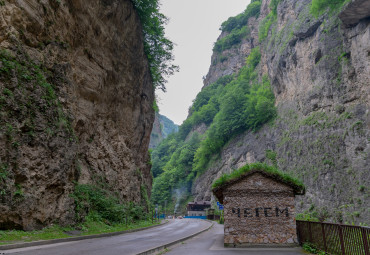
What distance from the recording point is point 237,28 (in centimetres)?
8762

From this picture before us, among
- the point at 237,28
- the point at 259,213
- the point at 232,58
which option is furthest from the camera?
the point at 237,28

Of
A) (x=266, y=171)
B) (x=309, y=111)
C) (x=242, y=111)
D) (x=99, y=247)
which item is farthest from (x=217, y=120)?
(x=99, y=247)

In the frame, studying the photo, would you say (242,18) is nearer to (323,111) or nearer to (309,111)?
(309,111)

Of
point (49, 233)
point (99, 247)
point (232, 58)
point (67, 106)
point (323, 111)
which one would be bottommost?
point (99, 247)

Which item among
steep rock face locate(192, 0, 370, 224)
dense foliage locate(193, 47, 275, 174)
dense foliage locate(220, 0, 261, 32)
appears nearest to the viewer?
steep rock face locate(192, 0, 370, 224)

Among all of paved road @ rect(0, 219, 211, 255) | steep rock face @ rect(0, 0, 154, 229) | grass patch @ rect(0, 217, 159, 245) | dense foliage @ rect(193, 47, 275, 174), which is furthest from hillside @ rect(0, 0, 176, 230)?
dense foliage @ rect(193, 47, 275, 174)

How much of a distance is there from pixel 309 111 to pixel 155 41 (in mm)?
20293

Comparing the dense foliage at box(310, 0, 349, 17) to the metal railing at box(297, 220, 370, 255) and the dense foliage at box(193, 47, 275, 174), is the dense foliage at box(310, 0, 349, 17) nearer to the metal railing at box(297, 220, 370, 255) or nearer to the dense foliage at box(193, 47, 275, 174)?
the dense foliage at box(193, 47, 275, 174)

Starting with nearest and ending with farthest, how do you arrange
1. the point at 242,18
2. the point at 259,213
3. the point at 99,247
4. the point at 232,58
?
the point at 99,247
the point at 259,213
the point at 232,58
the point at 242,18

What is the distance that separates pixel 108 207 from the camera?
67.8ft

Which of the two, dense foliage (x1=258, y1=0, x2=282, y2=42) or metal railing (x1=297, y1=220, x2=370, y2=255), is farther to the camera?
dense foliage (x1=258, y1=0, x2=282, y2=42)

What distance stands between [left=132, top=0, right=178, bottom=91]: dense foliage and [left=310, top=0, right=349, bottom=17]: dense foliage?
697 inches

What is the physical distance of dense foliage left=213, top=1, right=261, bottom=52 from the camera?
81750 mm

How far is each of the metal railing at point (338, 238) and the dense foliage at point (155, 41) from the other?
2651 cm
